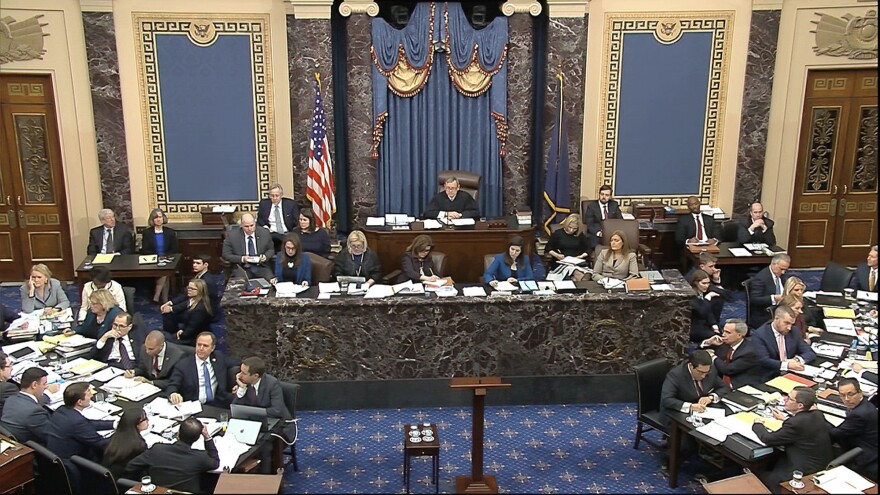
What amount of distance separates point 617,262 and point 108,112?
7.46 meters

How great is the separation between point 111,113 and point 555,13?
21.3 feet

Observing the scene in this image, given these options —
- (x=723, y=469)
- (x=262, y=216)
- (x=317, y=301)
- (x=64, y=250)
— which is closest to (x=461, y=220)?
(x=262, y=216)

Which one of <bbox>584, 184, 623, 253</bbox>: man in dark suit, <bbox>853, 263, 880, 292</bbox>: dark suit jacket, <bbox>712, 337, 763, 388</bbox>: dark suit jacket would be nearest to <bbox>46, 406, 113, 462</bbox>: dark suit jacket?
<bbox>712, 337, 763, 388</bbox>: dark suit jacket

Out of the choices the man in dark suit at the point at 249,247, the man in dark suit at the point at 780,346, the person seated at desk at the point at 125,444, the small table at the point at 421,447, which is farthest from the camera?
the man in dark suit at the point at 249,247

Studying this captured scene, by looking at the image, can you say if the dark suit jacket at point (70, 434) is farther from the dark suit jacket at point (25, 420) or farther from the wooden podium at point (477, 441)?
the wooden podium at point (477, 441)

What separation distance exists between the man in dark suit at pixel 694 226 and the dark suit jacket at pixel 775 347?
12.6 ft

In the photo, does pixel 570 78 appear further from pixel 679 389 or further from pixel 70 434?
pixel 70 434

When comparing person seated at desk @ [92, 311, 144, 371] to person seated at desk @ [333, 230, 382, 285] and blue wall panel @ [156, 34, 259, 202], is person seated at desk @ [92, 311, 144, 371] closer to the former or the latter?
person seated at desk @ [333, 230, 382, 285]

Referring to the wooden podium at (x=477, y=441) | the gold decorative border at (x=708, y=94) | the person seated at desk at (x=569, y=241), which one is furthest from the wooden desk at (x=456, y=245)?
the wooden podium at (x=477, y=441)

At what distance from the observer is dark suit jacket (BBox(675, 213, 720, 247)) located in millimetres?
11820

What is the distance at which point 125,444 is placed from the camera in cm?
616

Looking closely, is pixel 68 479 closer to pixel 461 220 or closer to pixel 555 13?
pixel 461 220

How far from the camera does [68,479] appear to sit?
622 centimetres

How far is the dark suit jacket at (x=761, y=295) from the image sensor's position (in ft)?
31.1
